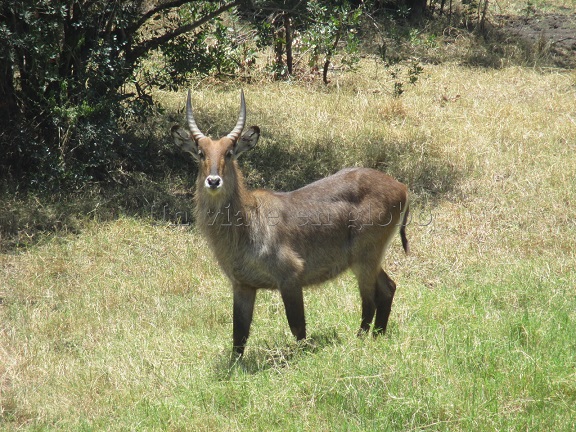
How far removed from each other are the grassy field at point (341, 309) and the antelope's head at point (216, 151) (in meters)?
1.05

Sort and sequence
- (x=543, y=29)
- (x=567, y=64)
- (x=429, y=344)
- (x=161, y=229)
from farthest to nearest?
(x=543, y=29)
(x=567, y=64)
(x=161, y=229)
(x=429, y=344)

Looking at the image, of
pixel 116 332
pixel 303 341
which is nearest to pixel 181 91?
pixel 116 332

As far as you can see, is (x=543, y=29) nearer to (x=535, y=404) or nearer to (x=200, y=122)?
(x=200, y=122)

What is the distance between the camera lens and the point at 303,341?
4633 millimetres

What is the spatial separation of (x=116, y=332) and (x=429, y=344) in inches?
82.1

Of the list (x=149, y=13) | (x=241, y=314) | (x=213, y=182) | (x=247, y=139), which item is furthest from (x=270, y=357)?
(x=149, y=13)

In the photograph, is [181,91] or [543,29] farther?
[543,29]

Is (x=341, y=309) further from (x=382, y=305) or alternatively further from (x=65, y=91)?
(x=65, y=91)

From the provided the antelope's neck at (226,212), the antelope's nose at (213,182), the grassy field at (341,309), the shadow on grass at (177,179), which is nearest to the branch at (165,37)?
the shadow on grass at (177,179)

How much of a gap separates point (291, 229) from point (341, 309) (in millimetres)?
891

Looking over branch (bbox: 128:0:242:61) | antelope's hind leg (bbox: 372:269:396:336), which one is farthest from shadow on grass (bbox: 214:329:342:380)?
branch (bbox: 128:0:242:61)

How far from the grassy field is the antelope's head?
1047 millimetres

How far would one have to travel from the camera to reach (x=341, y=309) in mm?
5453

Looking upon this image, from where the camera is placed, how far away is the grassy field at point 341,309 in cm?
390
